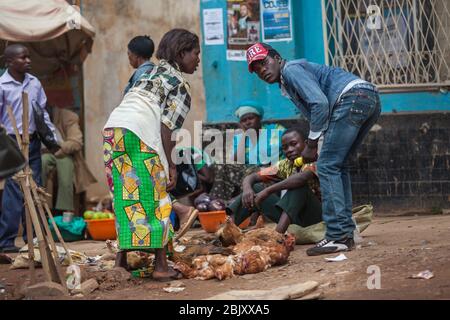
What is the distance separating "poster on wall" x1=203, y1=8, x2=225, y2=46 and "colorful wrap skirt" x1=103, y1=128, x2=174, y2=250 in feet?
14.5

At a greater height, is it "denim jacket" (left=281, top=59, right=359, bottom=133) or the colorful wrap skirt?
"denim jacket" (left=281, top=59, right=359, bottom=133)

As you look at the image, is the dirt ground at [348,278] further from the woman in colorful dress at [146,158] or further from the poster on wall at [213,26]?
the poster on wall at [213,26]

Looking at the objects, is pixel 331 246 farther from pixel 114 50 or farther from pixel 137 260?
pixel 114 50

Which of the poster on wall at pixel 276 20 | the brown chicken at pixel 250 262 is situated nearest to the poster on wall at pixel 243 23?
the poster on wall at pixel 276 20

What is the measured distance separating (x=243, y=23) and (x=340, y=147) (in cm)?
379

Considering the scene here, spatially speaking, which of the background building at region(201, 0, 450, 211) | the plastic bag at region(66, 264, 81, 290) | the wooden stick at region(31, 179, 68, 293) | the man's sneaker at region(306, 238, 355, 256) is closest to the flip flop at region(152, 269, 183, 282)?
the plastic bag at region(66, 264, 81, 290)

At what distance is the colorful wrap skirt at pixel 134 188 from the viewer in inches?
226

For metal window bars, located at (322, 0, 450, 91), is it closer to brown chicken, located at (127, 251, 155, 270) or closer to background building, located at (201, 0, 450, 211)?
background building, located at (201, 0, 450, 211)

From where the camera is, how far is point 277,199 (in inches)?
302

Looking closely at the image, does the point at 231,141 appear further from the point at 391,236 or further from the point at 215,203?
the point at 391,236

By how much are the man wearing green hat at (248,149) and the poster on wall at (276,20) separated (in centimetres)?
82

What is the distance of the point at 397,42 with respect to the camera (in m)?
9.48

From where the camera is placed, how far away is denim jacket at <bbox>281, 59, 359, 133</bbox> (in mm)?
6301

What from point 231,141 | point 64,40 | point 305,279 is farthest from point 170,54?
point 64,40
